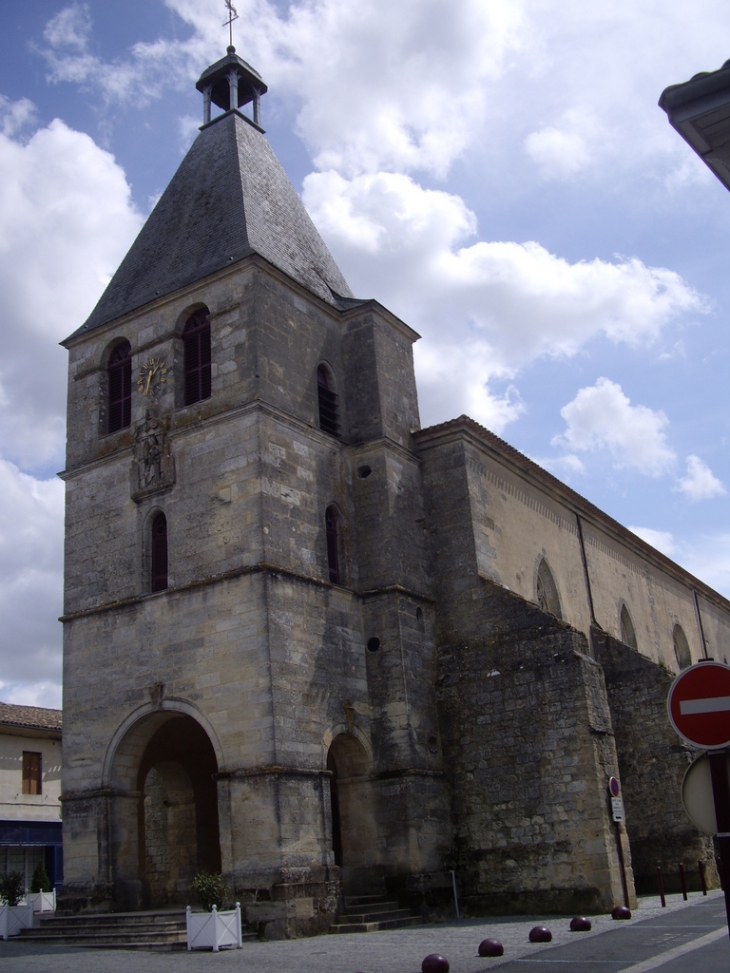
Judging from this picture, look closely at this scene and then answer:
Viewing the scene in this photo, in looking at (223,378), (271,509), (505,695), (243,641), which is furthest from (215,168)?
(505,695)

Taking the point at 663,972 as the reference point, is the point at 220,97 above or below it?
above

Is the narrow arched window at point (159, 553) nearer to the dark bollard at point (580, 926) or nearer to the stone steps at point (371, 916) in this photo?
the stone steps at point (371, 916)

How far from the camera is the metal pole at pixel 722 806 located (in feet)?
15.2

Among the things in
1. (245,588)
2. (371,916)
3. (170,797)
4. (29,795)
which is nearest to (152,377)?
(245,588)

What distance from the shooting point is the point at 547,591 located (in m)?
22.0

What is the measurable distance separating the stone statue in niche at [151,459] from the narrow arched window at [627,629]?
13951 mm

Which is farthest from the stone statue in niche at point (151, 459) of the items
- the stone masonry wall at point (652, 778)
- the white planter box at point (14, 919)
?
the stone masonry wall at point (652, 778)

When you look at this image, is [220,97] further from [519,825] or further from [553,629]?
[519,825]

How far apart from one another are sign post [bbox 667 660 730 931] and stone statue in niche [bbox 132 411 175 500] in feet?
44.3

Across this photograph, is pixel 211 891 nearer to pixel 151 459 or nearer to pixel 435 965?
pixel 435 965

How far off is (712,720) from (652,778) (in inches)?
626

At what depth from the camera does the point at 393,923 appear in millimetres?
15094

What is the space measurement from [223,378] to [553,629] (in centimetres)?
737

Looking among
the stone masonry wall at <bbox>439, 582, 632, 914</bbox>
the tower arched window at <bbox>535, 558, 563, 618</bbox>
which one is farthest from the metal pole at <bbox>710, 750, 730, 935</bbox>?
the tower arched window at <bbox>535, 558, 563, 618</bbox>
